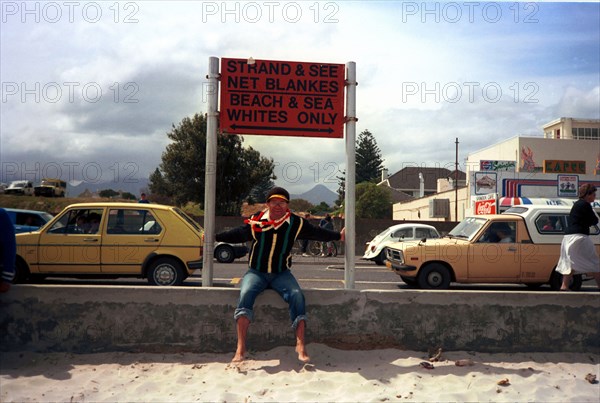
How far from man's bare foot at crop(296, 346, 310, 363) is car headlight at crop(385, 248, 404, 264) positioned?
18.7 ft

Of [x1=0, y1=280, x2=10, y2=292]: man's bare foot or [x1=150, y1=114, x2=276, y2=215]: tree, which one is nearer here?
[x1=0, y1=280, x2=10, y2=292]: man's bare foot

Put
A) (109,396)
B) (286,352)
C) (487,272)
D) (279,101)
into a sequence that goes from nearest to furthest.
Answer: (109,396), (286,352), (279,101), (487,272)

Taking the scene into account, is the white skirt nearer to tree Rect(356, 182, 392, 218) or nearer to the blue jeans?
the blue jeans

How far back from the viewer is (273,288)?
17.4 feet

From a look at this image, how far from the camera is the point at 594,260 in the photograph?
23.4 ft

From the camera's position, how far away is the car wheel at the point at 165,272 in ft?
31.7

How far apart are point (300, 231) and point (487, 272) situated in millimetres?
6118

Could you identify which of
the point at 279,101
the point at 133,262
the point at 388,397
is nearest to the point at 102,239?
the point at 133,262

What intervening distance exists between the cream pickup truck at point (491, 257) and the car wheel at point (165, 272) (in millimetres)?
4338

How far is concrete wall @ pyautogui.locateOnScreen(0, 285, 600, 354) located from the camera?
17.0 ft

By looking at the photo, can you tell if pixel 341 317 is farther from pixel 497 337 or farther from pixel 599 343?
pixel 599 343

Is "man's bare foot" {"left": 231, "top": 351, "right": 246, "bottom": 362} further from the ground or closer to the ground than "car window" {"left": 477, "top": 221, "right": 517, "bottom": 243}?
closer to the ground

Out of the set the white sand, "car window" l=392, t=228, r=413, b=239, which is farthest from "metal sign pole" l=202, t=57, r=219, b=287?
"car window" l=392, t=228, r=413, b=239

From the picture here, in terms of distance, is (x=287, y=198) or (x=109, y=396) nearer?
(x=109, y=396)
